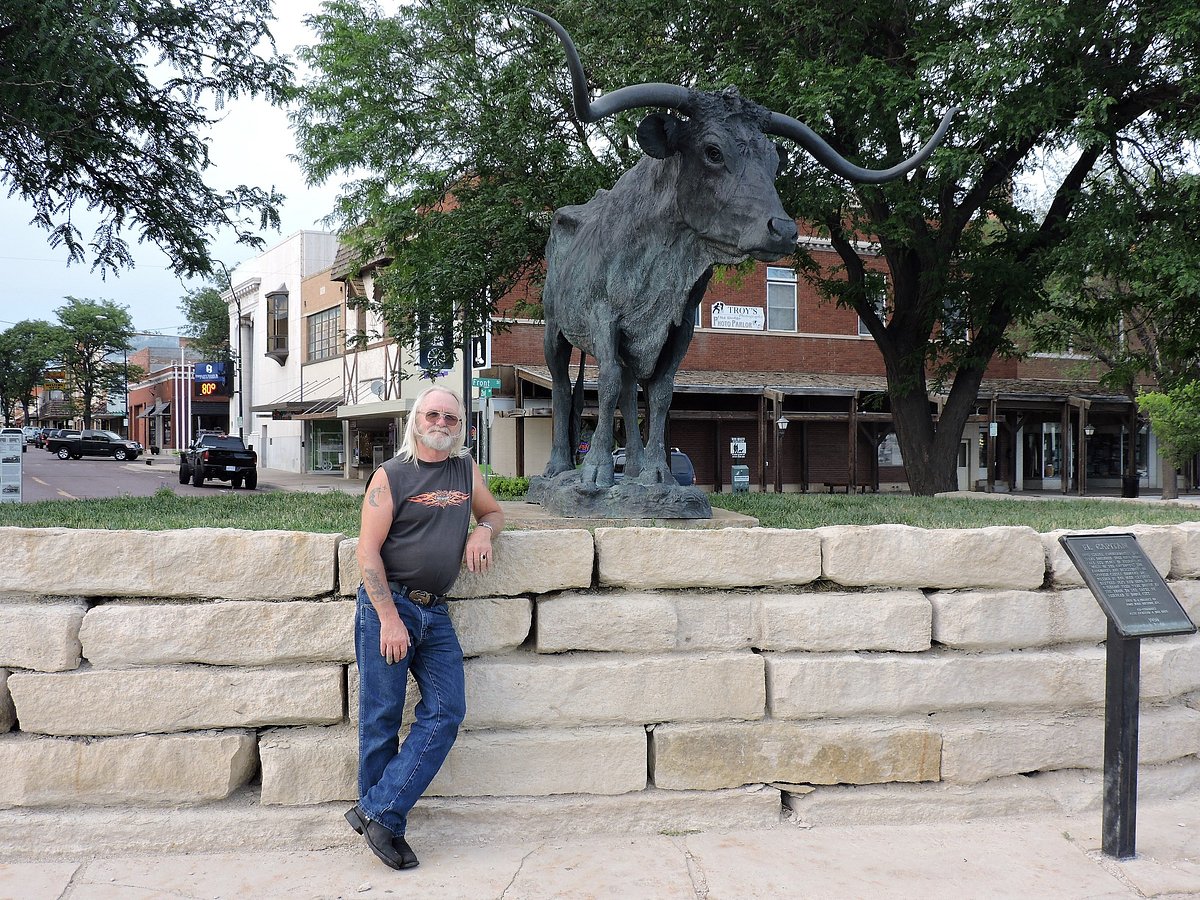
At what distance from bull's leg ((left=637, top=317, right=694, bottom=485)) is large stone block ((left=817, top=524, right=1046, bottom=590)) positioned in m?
1.06

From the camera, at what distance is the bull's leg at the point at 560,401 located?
19.3ft

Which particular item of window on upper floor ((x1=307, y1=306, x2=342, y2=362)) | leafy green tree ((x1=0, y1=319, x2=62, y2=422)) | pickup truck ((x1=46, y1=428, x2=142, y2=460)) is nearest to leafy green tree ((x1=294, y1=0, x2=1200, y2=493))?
window on upper floor ((x1=307, y1=306, x2=342, y2=362))

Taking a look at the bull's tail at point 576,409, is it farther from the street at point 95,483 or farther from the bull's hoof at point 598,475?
the street at point 95,483

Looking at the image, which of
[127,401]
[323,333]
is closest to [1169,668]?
[323,333]

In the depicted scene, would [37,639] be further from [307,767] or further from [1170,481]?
[1170,481]

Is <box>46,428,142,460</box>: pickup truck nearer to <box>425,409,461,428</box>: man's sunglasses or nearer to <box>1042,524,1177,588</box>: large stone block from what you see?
<box>425,409,461,428</box>: man's sunglasses

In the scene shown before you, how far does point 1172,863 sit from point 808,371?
22846mm

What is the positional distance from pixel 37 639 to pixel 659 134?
353 cm

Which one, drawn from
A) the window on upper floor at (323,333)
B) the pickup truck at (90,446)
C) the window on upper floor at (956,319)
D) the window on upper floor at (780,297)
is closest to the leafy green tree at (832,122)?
the window on upper floor at (956,319)

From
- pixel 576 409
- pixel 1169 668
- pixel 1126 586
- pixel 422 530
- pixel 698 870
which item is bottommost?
pixel 698 870

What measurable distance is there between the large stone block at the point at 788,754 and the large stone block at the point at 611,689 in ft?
0.29

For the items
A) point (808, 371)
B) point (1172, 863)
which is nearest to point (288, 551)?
point (1172, 863)

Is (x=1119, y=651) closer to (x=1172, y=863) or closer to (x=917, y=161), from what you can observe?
(x=1172, y=863)

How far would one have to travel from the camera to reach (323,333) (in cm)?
3375
